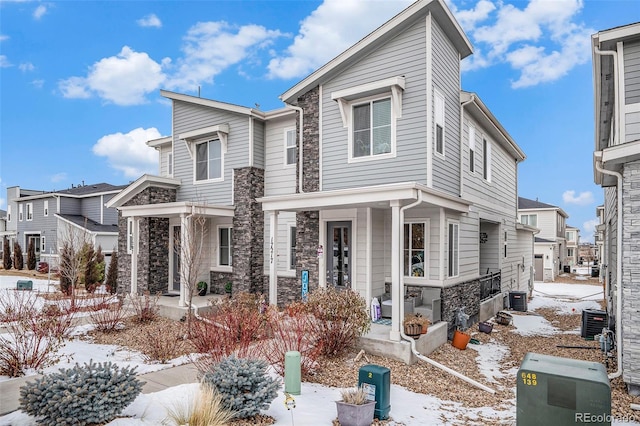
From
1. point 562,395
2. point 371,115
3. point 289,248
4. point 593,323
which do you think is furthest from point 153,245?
point 593,323

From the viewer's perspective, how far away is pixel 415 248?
10336mm

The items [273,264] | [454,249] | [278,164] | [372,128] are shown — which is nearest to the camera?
[372,128]

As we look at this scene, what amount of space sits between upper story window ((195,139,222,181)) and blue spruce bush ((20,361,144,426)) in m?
10.1

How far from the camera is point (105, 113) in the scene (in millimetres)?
15828

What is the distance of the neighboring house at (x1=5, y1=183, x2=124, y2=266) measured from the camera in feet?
91.1

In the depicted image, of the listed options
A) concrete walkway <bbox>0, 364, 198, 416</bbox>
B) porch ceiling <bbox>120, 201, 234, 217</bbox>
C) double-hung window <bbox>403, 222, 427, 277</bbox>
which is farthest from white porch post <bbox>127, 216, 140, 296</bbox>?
double-hung window <bbox>403, 222, 427, 277</bbox>

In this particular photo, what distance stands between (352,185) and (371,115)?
197 centimetres

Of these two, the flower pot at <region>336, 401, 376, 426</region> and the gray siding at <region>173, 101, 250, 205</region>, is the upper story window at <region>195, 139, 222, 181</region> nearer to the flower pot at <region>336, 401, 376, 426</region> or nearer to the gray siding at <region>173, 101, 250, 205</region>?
the gray siding at <region>173, 101, 250, 205</region>

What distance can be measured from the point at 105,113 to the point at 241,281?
9.28 meters

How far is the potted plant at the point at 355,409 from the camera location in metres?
4.83

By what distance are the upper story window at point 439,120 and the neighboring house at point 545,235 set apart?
933 inches

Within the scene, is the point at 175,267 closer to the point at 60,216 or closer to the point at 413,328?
the point at 413,328

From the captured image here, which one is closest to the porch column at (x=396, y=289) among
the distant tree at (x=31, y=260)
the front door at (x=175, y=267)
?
the front door at (x=175, y=267)

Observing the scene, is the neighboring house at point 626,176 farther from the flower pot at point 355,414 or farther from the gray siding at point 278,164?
the gray siding at point 278,164
